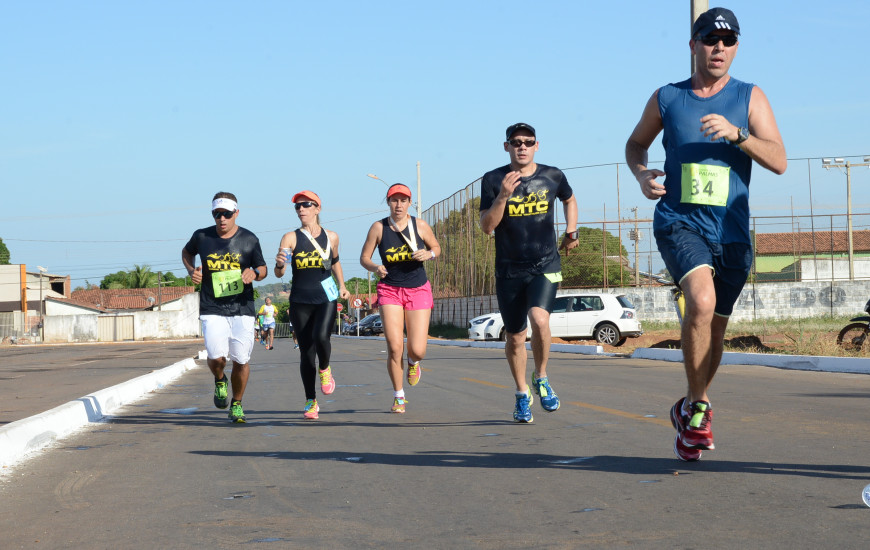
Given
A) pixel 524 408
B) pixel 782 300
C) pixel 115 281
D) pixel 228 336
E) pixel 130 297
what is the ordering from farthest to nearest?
pixel 115 281 → pixel 130 297 → pixel 782 300 → pixel 228 336 → pixel 524 408

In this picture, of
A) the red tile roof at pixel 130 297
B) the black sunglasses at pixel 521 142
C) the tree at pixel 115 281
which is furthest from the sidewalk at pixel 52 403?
the tree at pixel 115 281

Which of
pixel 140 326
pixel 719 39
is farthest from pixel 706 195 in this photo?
pixel 140 326

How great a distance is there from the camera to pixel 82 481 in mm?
5406

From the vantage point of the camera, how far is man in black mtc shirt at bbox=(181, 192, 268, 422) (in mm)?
8281

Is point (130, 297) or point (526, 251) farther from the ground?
point (526, 251)

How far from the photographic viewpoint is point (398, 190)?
8.84 metres

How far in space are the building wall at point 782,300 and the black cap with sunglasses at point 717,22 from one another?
32.4 metres

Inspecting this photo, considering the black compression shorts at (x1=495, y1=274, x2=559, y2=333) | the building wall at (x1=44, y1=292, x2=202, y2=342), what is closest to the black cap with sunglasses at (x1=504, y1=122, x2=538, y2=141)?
the black compression shorts at (x1=495, y1=274, x2=559, y2=333)

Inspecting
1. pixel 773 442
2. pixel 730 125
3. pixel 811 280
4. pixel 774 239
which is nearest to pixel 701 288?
pixel 730 125

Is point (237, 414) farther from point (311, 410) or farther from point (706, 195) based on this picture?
point (706, 195)

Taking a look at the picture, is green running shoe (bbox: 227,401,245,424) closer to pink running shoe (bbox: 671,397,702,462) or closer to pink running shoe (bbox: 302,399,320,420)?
pink running shoe (bbox: 302,399,320,420)

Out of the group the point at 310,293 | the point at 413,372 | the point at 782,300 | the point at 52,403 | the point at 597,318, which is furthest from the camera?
the point at 782,300

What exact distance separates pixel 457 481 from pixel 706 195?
190cm

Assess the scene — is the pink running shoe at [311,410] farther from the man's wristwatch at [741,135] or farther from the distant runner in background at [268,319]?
the distant runner in background at [268,319]
